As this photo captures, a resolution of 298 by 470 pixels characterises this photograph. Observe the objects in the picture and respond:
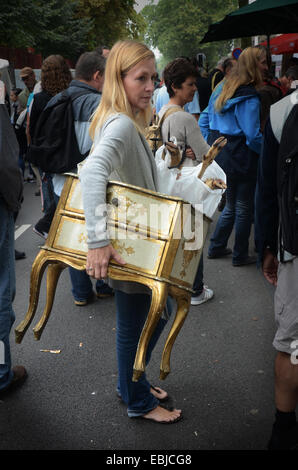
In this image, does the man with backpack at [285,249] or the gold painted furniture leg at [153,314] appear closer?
the gold painted furniture leg at [153,314]

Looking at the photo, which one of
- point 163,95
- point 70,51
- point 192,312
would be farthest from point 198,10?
point 192,312

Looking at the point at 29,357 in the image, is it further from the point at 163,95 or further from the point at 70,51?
the point at 70,51

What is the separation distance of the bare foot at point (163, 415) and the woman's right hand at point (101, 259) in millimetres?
1113

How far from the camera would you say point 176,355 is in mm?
3236

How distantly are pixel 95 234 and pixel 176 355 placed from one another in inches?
68.5

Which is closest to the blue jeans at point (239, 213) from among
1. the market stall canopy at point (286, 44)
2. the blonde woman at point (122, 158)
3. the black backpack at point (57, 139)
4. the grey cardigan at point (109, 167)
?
the black backpack at point (57, 139)

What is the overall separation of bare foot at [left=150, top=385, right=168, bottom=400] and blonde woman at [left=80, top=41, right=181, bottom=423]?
0.42 metres

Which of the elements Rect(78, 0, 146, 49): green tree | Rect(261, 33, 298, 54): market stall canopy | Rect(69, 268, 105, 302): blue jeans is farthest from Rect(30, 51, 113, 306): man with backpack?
Rect(78, 0, 146, 49): green tree

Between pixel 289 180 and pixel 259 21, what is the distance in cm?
572

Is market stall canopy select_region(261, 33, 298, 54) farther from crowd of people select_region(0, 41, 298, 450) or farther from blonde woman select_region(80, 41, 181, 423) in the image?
blonde woman select_region(80, 41, 181, 423)

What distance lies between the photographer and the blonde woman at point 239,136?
4.33m

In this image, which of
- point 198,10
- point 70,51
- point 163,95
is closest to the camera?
point 163,95

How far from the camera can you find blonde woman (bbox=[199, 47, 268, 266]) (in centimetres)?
433

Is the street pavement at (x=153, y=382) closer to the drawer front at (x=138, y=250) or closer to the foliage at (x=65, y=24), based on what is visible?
the drawer front at (x=138, y=250)
